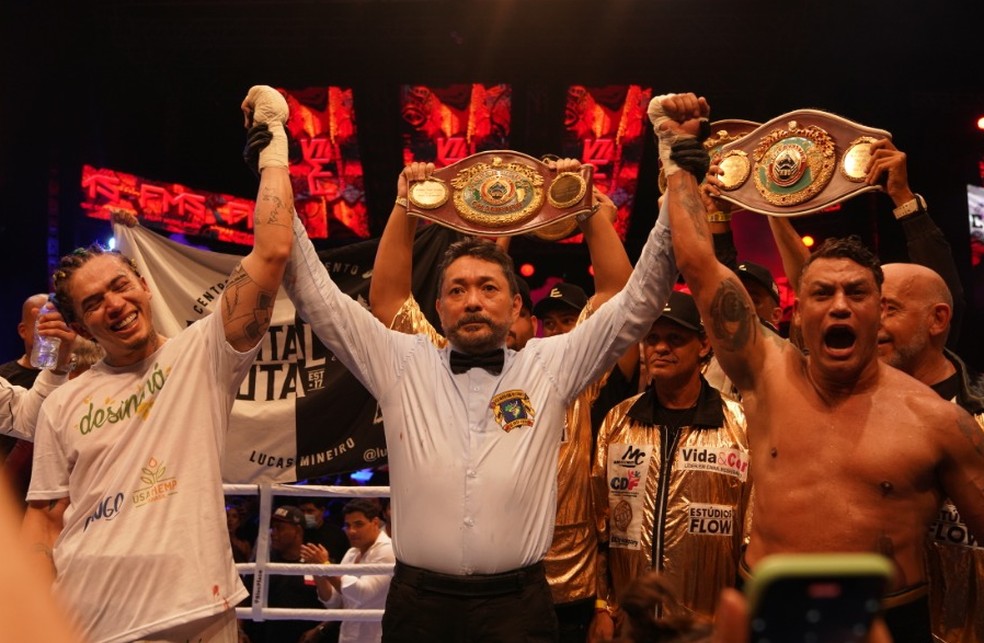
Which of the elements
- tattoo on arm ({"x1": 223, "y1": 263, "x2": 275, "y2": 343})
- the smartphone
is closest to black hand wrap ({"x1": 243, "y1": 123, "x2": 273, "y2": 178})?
tattoo on arm ({"x1": 223, "y1": 263, "x2": 275, "y2": 343})

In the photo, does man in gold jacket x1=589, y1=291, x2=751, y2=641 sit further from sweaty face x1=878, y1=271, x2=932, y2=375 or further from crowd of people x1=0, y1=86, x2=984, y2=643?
sweaty face x1=878, y1=271, x2=932, y2=375

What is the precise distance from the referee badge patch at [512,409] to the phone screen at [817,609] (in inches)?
65.9

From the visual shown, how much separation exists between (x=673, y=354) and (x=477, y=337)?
902 mm

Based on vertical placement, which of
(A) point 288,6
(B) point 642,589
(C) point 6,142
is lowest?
(B) point 642,589

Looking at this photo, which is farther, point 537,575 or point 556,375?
point 556,375

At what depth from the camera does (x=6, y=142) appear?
8250 mm

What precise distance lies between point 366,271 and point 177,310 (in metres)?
0.91

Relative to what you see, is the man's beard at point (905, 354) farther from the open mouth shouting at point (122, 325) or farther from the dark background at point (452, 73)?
the dark background at point (452, 73)

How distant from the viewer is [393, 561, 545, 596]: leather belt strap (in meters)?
2.20

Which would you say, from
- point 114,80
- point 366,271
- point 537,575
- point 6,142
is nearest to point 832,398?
point 537,575

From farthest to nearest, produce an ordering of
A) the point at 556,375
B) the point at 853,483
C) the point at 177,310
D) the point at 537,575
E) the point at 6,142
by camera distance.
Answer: the point at 6,142 → the point at 177,310 → the point at 556,375 → the point at 537,575 → the point at 853,483

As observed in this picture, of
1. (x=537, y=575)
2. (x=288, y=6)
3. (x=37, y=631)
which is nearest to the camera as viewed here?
(x=37, y=631)

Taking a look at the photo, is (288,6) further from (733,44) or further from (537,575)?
(537,575)

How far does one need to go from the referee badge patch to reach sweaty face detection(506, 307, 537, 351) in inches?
36.1
